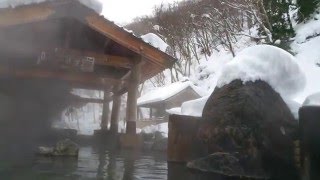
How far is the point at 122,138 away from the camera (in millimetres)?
10453

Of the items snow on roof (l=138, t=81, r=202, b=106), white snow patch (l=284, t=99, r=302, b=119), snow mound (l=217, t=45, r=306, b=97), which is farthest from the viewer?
snow on roof (l=138, t=81, r=202, b=106)

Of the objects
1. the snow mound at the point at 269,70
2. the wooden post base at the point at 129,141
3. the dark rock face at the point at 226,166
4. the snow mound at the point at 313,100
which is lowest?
the dark rock face at the point at 226,166

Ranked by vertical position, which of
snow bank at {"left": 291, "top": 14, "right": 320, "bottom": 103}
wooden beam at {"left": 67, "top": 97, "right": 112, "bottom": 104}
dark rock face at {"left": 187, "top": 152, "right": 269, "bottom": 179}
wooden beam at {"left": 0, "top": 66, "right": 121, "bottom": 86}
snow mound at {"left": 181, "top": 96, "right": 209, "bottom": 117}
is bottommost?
dark rock face at {"left": 187, "top": 152, "right": 269, "bottom": 179}

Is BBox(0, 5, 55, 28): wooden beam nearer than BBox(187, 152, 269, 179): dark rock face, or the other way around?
BBox(187, 152, 269, 179): dark rock face

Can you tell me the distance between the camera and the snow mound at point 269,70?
6.09 meters

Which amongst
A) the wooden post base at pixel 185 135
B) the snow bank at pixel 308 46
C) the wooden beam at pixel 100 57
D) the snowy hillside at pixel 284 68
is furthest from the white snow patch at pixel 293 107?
the snow bank at pixel 308 46

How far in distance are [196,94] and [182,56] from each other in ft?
32.0

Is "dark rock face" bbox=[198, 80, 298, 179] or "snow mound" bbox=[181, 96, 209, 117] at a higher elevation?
"snow mound" bbox=[181, 96, 209, 117]

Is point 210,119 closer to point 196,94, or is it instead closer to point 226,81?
point 226,81

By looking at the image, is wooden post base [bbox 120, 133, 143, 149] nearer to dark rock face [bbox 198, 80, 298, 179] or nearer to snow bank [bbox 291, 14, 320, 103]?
dark rock face [bbox 198, 80, 298, 179]

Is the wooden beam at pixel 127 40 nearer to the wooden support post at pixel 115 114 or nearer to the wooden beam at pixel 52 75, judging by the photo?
the wooden beam at pixel 52 75

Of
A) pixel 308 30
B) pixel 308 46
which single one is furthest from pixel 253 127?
pixel 308 30

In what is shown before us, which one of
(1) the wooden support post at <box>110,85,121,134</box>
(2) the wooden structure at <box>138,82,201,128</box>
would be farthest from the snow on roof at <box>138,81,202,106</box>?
(1) the wooden support post at <box>110,85,121,134</box>

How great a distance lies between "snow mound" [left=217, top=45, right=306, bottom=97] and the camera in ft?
20.0
